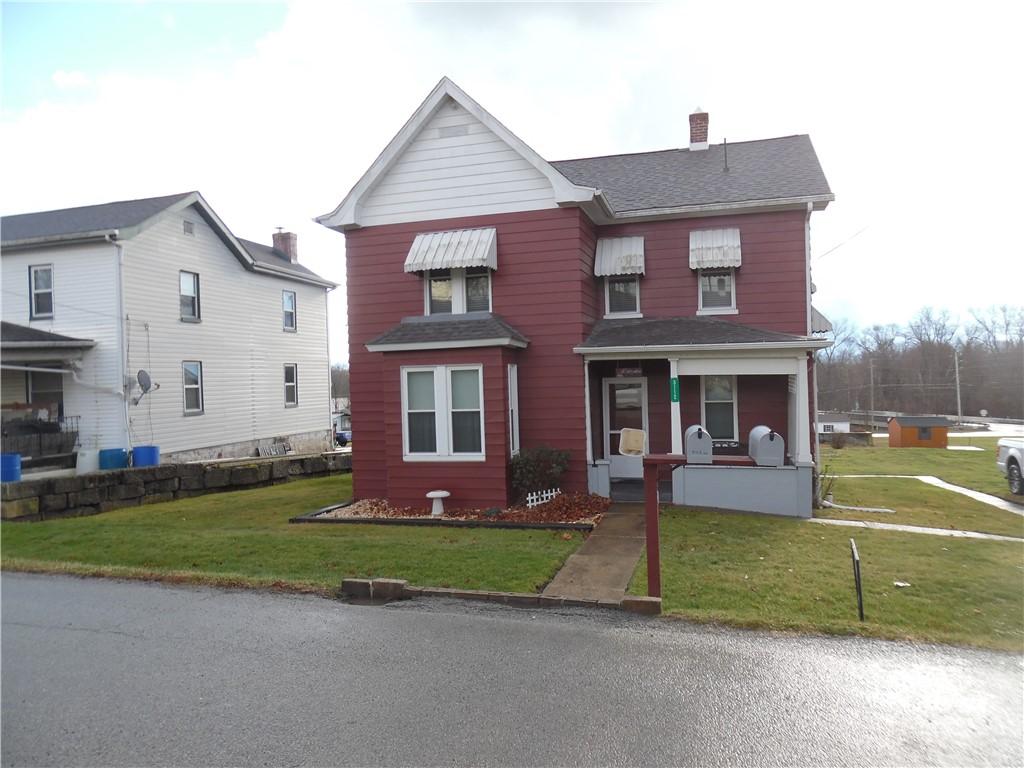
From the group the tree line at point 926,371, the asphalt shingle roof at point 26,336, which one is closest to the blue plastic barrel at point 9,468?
the asphalt shingle roof at point 26,336

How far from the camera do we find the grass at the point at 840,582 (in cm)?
590

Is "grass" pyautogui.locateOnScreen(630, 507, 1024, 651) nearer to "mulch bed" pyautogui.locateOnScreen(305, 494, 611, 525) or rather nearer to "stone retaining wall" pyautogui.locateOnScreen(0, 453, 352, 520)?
"mulch bed" pyautogui.locateOnScreen(305, 494, 611, 525)

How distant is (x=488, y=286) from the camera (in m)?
13.2

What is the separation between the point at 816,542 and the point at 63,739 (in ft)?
29.3

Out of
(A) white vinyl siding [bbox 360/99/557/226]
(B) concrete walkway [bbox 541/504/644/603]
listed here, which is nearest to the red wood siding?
(A) white vinyl siding [bbox 360/99/557/226]

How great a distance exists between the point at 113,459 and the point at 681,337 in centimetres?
1507

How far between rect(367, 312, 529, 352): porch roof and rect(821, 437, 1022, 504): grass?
11231 millimetres

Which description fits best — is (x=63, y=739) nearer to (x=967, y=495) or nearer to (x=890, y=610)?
(x=890, y=610)

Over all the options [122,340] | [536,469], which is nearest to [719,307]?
[536,469]

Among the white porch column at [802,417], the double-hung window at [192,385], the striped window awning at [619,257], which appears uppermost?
the striped window awning at [619,257]

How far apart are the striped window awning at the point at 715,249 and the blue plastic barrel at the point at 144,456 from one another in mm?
14928

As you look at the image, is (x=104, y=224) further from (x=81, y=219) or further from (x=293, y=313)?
(x=293, y=313)

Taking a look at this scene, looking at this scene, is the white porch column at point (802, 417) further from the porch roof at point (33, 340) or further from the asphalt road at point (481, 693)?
the porch roof at point (33, 340)

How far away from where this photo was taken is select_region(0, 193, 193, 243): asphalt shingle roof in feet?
59.8
